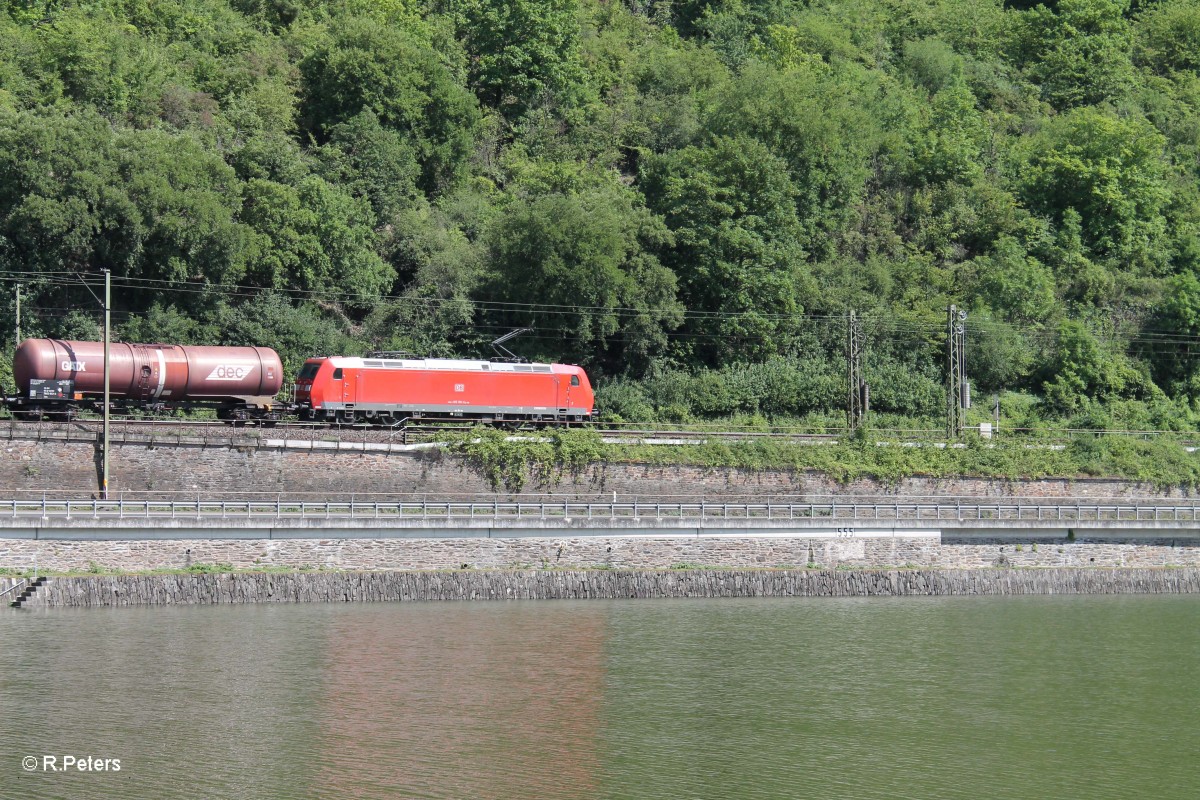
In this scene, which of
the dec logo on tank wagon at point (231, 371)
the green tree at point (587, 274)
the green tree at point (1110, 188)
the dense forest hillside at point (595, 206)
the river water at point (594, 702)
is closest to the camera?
the river water at point (594, 702)

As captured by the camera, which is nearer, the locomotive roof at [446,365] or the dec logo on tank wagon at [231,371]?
the dec logo on tank wagon at [231,371]

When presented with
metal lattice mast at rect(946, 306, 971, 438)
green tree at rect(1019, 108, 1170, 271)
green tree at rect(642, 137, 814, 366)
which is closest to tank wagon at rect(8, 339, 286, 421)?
green tree at rect(642, 137, 814, 366)

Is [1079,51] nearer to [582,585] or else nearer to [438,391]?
[438,391]

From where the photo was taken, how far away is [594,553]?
39.4 meters

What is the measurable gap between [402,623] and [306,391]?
21199mm

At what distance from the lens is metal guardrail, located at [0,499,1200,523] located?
120 ft

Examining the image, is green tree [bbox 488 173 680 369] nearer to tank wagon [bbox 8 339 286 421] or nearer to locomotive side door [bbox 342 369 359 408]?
locomotive side door [bbox 342 369 359 408]

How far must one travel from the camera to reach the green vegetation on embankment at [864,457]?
50594mm

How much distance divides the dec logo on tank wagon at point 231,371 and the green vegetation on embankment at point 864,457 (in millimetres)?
7669

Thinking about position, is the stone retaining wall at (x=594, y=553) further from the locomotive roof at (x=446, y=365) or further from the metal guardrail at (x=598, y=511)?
the locomotive roof at (x=446, y=365)

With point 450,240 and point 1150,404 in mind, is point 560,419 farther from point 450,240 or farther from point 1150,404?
point 1150,404

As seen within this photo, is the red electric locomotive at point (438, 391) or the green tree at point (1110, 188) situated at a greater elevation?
the green tree at point (1110, 188)

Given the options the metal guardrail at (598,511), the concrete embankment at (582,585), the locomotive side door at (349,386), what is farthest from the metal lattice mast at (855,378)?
the locomotive side door at (349,386)

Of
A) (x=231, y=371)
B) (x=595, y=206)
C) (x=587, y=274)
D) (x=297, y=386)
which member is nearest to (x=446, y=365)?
(x=297, y=386)
